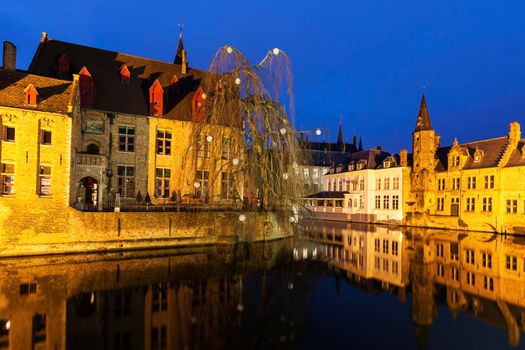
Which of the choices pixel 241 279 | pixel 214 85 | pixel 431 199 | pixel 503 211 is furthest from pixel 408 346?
pixel 431 199

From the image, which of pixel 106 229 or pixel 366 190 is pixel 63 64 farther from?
pixel 366 190

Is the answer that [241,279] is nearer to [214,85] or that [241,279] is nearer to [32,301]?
[32,301]

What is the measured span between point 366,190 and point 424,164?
7844 millimetres

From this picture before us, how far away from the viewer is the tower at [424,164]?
39.3 metres

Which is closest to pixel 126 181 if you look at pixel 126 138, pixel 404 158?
pixel 126 138

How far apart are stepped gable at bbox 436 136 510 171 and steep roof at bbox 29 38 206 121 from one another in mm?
27518

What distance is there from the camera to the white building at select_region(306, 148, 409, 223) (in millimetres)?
41625

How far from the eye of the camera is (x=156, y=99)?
25.1 metres

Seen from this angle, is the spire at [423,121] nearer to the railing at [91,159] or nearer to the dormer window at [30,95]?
the railing at [91,159]

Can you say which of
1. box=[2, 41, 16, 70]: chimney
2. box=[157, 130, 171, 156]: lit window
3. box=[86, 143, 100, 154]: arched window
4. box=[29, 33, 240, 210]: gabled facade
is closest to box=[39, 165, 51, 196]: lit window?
box=[29, 33, 240, 210]: gabled facade

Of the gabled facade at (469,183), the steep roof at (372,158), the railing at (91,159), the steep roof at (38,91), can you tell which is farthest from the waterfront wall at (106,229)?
the steep roof at (372,158)

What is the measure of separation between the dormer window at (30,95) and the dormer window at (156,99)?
8252 millimetres

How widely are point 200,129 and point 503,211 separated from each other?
29.6 metres

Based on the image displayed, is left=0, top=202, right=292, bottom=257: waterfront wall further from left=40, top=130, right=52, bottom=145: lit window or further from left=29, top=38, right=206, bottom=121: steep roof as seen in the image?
left=29, top=38, right=206, bottom=121: steep roof
